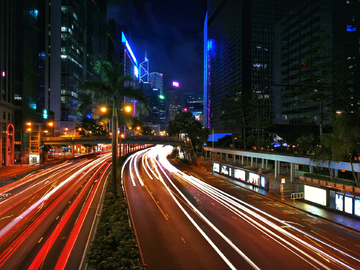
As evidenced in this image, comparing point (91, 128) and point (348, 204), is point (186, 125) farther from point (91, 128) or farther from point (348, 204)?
point (348, 204)

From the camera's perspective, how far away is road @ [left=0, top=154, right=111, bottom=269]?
10.3m

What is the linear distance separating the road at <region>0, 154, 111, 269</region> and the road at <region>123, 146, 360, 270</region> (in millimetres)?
3444

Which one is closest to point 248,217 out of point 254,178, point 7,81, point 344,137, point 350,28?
point 344,137

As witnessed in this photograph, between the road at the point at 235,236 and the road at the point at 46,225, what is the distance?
11.3 feet

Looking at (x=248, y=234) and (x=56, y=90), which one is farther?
(x=56, y=90)

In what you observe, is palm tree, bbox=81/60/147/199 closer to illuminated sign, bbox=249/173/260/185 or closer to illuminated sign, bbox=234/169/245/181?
illuminated sign, bbox=249/173/260/185

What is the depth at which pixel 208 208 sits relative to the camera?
19156 millimetres

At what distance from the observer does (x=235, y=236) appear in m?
13.3

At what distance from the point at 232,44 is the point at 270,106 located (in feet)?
103

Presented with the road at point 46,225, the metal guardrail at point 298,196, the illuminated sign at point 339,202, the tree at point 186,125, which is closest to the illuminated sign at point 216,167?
the metal guardrail at point 298,196

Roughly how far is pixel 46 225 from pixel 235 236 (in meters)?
12.0

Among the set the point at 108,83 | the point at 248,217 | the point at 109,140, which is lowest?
the point at 248,217

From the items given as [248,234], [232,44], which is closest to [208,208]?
[248,234]

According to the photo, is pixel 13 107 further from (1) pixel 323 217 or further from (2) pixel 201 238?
(1) pixel 323 217
